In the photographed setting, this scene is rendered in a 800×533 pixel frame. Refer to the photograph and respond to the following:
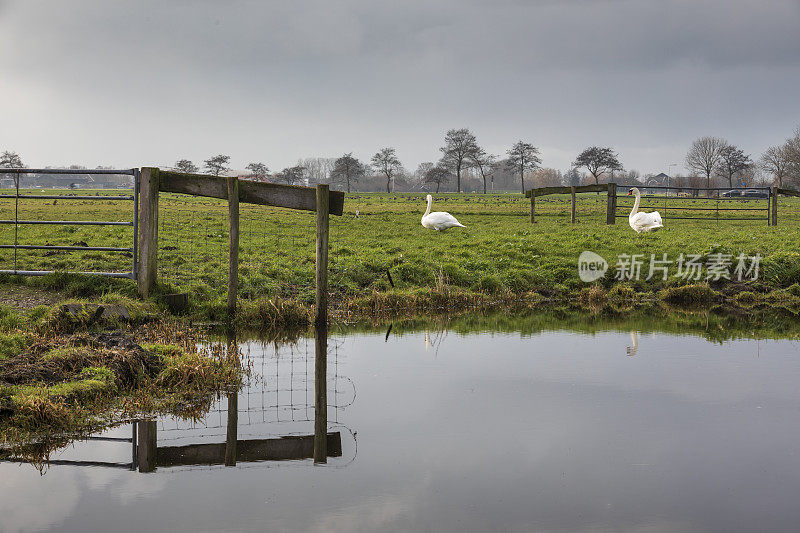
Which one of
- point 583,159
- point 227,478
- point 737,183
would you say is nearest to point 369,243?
point 227,478

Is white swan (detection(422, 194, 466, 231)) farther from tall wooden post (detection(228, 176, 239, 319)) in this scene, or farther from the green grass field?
tall wooden post (detection(228, 176, 239, 319))

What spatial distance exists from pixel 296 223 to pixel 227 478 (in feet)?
73.8

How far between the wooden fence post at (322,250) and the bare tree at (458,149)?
128m

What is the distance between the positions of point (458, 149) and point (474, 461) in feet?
451

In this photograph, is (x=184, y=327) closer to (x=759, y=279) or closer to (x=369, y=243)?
(x=369, y=243)

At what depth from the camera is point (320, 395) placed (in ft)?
27.0

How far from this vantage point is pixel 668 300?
682 inches

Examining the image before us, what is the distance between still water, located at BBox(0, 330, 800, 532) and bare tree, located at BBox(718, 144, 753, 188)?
129965mm

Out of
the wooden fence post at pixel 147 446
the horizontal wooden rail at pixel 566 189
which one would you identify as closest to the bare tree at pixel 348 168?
the horizontal wooden rail at pixel 566 189

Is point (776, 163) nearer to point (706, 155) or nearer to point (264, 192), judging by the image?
point (706, 155)


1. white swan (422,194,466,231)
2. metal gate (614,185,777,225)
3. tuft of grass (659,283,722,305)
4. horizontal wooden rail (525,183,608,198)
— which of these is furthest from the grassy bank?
horizontal wooden rail (525,183,608,198)

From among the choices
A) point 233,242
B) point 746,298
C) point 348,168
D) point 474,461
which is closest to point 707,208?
point 746,298

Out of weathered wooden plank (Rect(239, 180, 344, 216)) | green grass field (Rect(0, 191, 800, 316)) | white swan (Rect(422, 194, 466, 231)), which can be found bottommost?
green grass field (Rect(0, 191, 800, 316))

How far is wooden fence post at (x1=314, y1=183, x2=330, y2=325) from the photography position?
41.0 feet
